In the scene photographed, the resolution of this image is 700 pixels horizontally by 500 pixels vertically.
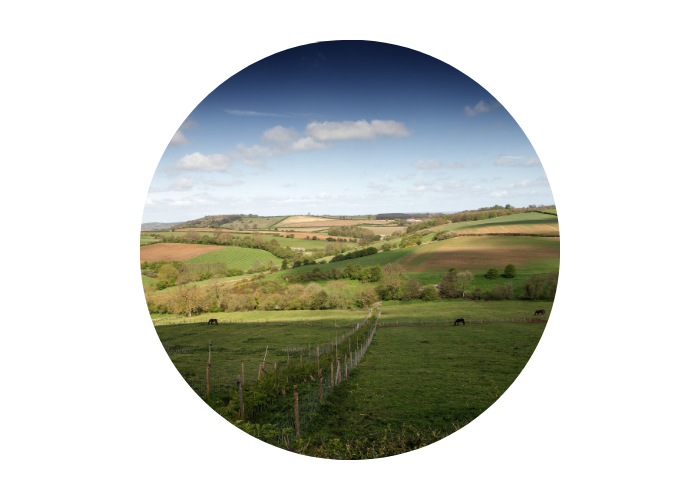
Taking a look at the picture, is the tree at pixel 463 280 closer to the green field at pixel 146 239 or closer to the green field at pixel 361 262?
the green field at pixel 361 262

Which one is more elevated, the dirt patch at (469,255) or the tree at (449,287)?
the dirt patch at (469,255)

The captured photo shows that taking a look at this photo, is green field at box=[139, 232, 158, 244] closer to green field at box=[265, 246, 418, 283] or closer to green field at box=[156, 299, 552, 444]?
green field at box=[156, 299, 552, 444]

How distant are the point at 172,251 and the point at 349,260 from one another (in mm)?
3165

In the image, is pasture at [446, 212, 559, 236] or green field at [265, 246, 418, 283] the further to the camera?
pasture at [446, 212, 559, 236]

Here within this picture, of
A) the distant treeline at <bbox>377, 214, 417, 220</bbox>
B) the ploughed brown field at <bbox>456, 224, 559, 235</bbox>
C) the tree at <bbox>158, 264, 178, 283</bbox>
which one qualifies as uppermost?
the distant treeline at <bbox>377, 214, 417, 220</bbox>

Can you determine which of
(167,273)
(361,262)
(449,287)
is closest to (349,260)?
(361,262)

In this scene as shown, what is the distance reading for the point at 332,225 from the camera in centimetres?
781

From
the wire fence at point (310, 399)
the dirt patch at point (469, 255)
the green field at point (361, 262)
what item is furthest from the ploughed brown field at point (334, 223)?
the wire fence at point (310, 399)

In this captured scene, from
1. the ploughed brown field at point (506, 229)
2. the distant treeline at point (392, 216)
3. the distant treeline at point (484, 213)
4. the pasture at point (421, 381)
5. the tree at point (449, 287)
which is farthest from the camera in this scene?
the distant treeline at point (392, 216)

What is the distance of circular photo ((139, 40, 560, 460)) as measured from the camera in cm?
722

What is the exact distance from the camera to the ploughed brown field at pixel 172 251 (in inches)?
306

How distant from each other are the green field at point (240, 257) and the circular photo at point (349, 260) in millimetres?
34

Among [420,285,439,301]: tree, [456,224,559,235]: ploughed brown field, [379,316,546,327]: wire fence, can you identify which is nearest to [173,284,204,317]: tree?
[379,316,546,327]: wire fence

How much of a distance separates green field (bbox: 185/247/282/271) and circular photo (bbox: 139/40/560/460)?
3 centimetres
